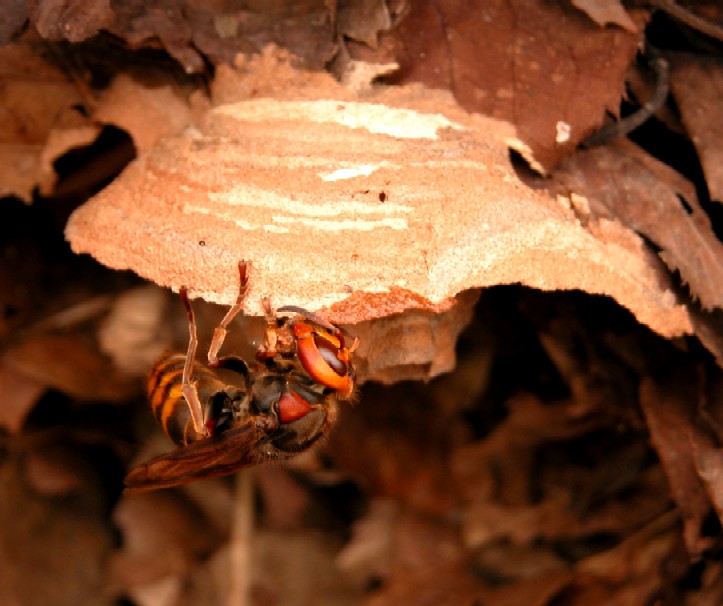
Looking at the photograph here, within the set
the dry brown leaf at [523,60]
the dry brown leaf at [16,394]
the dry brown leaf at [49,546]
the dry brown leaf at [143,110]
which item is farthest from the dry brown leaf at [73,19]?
the dry brown leaf at [49,546]

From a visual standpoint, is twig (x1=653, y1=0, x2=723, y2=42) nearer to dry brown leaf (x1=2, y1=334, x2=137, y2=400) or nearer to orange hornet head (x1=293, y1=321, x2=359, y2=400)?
orange hornet head (x1=293, y1=321, x2=359, y2=400)

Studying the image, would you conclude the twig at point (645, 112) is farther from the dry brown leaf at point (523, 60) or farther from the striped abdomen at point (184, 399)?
the striped abdomen at point (184, 399)

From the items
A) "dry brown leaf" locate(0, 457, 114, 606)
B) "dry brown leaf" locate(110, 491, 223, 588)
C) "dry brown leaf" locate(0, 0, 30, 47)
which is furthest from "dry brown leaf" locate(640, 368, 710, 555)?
"dry brown leaf" locate(0, 457, 114, 606)

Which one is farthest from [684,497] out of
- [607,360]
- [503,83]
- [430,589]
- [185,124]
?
[185,124]

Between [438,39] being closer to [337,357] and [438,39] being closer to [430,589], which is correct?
[337,357]

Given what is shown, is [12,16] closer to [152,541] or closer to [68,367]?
[68,367]
